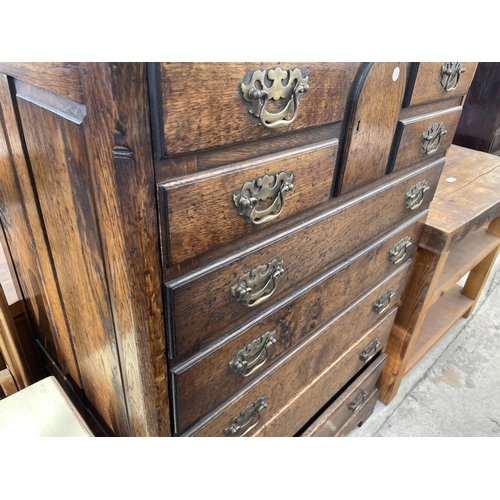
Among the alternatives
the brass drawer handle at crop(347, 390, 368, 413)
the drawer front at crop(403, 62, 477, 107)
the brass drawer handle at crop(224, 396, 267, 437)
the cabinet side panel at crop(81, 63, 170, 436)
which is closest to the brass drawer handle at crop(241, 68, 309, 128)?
the cabinet side panel at crop(81, 63, 170, 436)

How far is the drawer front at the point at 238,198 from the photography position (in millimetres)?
454

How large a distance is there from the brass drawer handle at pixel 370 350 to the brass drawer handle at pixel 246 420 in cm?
43

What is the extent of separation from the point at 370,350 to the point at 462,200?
21.0 inches

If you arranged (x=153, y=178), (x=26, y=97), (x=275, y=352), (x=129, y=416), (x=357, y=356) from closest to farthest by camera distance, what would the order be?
(x=153, y=178)
(x=26, y=97)
(x=129, y=416)
(x=275, y=352)
(x=357, y=356)

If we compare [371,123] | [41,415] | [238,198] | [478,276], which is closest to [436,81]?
[371,123]

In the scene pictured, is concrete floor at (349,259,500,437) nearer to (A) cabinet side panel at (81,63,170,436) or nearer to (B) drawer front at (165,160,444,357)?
(B) drawer front at (165,160,444,357)

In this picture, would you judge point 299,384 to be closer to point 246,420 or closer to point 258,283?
point 246,420

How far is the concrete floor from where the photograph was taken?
4.63 feet

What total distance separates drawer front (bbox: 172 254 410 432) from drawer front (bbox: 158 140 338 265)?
0.66 ft

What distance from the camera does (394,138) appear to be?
77 centimetres

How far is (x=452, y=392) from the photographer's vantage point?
1562 millimetres

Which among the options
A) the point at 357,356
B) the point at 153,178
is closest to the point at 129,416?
the point at 153,178

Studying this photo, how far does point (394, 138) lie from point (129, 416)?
2.21 feet

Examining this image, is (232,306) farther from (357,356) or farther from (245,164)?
(357,356)
